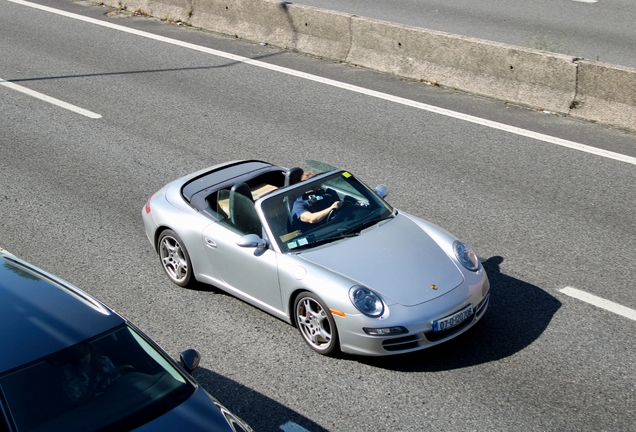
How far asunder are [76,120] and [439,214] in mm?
6130

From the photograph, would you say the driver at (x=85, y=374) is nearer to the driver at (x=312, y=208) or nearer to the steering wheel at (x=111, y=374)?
the steering wheel at (x=111, y=374)

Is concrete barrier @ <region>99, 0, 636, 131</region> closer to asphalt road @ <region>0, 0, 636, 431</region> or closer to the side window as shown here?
asphalt road @ <region>0, 0, 636, 431</region>

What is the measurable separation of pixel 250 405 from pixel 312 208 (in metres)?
1.93

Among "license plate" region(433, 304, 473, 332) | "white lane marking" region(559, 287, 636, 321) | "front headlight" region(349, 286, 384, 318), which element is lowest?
"white lane marking" region(559, 287, 636, 321)

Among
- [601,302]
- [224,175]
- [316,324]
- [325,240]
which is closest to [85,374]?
[316,324]

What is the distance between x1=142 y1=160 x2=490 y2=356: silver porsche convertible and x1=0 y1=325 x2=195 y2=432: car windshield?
5.94ft

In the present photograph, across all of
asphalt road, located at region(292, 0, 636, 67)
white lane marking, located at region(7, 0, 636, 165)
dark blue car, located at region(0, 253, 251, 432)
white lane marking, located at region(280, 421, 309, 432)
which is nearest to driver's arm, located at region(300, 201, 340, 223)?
white lane marking, located at region(280, 421, 309, 432)

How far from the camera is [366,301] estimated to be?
18.8 ft

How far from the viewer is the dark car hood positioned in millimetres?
3975

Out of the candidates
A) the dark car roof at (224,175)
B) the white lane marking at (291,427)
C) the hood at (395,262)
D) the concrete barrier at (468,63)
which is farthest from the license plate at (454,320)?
the concrete barrier at (468,63)

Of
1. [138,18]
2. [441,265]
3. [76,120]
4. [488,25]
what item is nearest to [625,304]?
[441,265]

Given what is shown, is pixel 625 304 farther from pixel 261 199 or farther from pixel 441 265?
pixel 261 199

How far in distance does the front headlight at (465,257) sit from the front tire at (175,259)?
8.18ft

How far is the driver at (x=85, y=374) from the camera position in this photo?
13.1 feet
